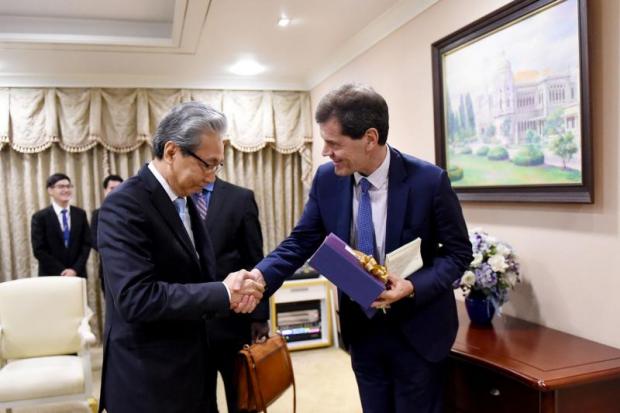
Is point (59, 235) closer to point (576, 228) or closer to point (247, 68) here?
point (247, 68)

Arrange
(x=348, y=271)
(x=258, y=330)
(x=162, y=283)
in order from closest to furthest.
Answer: (x=162, y=283), (x=348, y=271), (x=258, y=330)

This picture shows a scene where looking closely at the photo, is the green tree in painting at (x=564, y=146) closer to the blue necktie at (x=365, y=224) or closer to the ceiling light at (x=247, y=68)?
the blue necktie at (x=365, y=224)

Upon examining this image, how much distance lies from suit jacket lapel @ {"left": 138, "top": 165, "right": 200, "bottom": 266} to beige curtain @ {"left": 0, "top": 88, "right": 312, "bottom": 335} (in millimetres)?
3572

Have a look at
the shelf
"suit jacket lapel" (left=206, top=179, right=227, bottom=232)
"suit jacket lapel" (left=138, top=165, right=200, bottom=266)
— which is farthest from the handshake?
the shelf

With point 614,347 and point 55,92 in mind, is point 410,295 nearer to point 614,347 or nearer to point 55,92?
point 614,347

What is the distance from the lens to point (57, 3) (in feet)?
11.1

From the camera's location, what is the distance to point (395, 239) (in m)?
1.58

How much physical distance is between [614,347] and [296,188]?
3.71 meters

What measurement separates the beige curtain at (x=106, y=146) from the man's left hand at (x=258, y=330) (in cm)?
282

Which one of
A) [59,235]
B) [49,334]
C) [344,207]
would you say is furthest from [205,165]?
[59,235]

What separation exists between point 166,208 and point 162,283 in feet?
0.66

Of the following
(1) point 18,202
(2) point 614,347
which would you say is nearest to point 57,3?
(1) point 18,202

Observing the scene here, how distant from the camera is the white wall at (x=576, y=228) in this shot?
183cm

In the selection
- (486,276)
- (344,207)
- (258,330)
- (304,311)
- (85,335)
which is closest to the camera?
(344,207)
